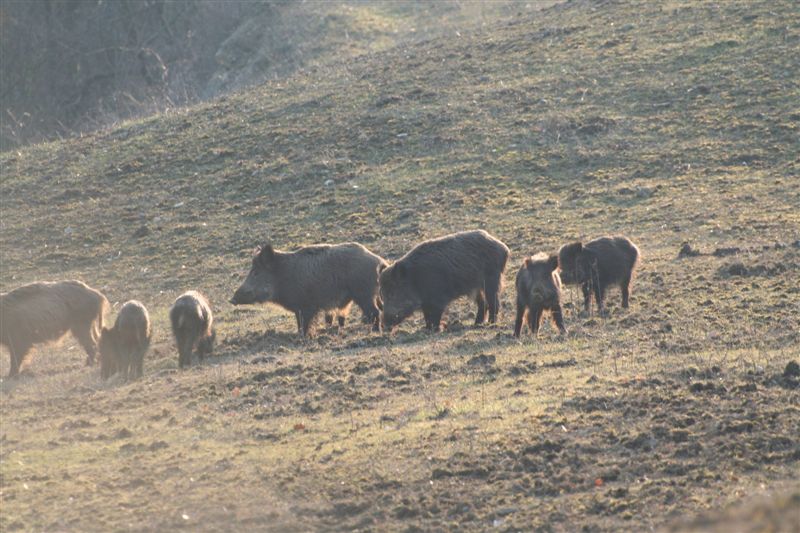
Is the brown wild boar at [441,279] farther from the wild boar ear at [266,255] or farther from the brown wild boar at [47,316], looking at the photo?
the brown wild boar at [47,316]

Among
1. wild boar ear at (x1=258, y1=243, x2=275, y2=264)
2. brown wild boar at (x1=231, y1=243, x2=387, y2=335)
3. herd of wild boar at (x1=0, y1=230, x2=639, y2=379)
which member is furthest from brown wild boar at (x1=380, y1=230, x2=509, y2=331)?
wild boar ear at (x1=258, y1=243, x2=275, y2=264)

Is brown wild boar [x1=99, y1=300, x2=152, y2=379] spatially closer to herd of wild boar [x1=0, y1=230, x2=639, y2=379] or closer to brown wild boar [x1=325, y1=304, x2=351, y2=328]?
herd of wild boar [x1=0, y1=230, x2=639, y2=379]

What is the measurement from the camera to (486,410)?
1207cm

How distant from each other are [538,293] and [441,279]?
7.19ft

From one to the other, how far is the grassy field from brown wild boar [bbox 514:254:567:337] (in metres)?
0.33

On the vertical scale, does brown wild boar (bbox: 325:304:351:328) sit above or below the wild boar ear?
below

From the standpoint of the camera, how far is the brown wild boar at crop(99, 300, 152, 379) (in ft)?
53.2

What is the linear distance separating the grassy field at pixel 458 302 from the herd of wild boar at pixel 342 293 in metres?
0.47

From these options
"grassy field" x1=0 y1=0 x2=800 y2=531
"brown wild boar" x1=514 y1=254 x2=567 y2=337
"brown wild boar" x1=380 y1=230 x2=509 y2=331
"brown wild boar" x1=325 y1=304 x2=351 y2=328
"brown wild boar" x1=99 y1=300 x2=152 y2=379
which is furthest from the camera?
"brown wild boar" x1=325 y1=304 x2=351 y2=328

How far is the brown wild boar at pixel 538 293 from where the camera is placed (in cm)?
1571

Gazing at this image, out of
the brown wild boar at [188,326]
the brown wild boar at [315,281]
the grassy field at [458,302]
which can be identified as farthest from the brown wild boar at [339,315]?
the brown wild boar at [188,326]

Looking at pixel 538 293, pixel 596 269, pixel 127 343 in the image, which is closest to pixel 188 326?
pixel 127 343

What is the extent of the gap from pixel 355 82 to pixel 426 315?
2051 cm

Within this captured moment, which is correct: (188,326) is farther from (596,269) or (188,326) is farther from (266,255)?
(596,269)
